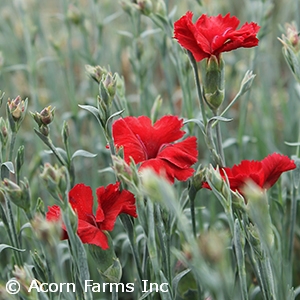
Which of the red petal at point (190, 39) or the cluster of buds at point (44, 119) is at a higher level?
the red petal at point (190, 39)

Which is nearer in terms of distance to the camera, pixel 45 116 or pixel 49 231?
pixel 49 231

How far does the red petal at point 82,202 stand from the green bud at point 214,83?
28cm

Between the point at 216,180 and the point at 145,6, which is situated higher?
the point at 145,6

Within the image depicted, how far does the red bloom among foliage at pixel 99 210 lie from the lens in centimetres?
81

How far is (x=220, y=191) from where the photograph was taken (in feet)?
2.61

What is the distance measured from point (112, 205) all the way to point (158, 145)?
15cm

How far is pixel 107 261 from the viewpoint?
0.87 metres

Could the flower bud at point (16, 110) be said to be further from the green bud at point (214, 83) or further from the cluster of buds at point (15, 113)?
the green bud at point (214, 83)

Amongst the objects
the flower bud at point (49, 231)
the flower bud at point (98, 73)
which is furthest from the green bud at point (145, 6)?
the flower bud at point (49, 231)

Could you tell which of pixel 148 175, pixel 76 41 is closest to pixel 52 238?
pixel 148 175

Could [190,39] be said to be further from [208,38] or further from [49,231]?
[49,231]

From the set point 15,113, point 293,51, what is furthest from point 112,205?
point 293,51

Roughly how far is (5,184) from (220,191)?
1.13ft

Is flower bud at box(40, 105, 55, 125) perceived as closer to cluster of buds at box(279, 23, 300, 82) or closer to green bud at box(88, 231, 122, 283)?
green bud at box(88, 231, 122, 283)
